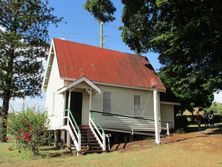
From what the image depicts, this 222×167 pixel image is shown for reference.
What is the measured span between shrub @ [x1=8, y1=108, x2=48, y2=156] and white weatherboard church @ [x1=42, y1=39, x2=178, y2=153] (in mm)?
2185

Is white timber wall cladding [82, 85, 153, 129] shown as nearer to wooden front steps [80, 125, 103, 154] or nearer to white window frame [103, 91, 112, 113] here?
white window frame [103, 91, 112, 113]

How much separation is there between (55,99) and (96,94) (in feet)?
11.0

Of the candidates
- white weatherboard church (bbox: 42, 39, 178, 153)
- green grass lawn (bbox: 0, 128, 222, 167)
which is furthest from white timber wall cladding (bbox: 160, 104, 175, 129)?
green grass lawn (bbox: 0, 128, 222, 167)

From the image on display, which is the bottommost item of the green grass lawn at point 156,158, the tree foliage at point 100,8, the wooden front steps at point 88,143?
the green grass lawn at point 156,158

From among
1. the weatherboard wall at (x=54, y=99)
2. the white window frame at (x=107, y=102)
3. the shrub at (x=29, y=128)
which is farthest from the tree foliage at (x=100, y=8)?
the shrub at (x=29, y=128)

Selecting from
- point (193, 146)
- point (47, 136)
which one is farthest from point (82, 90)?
point (193, 146)

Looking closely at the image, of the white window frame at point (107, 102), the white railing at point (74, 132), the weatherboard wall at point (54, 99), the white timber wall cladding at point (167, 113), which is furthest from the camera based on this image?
the white timber wall cladding at point (167, 113)

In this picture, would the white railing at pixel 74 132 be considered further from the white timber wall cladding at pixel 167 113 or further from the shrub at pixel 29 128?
the white timber wall cladding at pixel 167 113

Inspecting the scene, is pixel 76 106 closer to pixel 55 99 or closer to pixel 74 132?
pixel 55 99

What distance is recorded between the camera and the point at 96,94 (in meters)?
27.1

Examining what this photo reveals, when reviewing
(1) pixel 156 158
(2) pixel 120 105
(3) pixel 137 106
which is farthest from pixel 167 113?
(1) pixel 156 158

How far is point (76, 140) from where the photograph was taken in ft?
71.7

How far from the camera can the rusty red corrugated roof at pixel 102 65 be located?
27.2 meters

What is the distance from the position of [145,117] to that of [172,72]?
437 cm
